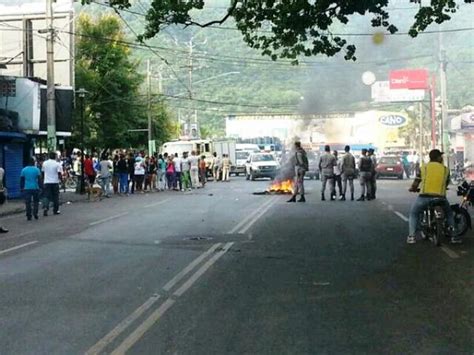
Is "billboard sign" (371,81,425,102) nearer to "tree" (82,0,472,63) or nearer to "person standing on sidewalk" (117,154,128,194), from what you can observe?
"person standing on sidewalk" (117,154,128,194)

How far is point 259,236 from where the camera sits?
1370cm

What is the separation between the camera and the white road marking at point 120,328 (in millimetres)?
5890

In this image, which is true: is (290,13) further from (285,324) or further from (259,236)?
(285,324)

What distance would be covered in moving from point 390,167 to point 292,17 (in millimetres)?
29288

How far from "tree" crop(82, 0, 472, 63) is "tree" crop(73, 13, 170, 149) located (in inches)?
1140

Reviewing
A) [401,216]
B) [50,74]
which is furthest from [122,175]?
[401,216]

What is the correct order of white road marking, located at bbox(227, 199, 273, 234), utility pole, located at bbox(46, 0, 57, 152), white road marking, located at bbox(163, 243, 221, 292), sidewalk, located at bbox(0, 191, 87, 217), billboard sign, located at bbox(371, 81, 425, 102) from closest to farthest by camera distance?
white road marking, located at bbox(163, 243, 221, 292), white road marking, located at bbox(227, 199, 273, 234), sidewalk, located at bbox(0, 191, 87, 217), utility pole, located at bbox(46, 0, 57, 152), billboard sign, located at bbox(371, 81, 425, 102)

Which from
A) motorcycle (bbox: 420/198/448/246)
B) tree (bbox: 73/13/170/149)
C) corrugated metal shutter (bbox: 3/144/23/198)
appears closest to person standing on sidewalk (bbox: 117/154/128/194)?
corrugated metal shutter (bbox: 3/144/23/198)

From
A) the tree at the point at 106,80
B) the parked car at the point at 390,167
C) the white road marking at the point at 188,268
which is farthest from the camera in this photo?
the tree at the point at 106,80

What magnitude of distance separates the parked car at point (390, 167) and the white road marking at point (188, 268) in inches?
1306

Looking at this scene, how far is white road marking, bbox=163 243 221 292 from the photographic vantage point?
8711 mm

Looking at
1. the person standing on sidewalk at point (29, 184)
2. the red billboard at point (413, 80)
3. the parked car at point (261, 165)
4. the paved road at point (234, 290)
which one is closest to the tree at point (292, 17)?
the paved road at point (234, 290)

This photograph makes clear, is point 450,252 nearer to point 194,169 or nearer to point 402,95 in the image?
point 194,169

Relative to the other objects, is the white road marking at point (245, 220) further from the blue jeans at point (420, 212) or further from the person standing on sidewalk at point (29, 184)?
the person standing on sidewalk at point (29, 184)
